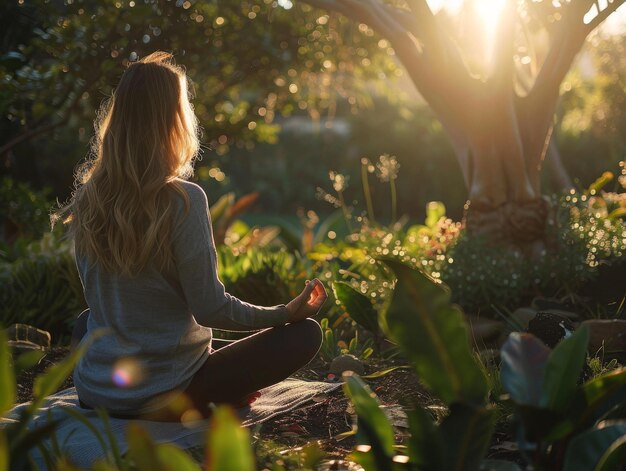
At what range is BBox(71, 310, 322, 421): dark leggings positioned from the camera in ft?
9.39

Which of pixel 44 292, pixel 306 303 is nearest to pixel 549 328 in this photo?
pixel 306 303

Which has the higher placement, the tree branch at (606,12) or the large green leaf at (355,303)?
the tree branch at (606,12)

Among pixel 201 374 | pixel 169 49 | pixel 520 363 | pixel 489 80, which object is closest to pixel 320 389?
pixel 201 374

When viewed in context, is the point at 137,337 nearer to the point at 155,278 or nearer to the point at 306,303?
the point at 155,278

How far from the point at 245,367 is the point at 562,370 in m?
1.36

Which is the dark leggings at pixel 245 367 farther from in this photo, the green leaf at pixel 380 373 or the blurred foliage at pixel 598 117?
the blurred foliage at pixel 598 117

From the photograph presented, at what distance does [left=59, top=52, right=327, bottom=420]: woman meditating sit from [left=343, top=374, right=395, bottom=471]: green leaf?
37.0 inches

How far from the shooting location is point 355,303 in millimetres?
3807

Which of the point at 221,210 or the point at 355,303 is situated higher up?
the point at 355,303

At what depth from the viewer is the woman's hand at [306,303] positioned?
289cm

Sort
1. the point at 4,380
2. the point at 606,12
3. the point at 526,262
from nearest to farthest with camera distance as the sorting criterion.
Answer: the point at 4,380 → the point at 606,12 → the point at 526,262

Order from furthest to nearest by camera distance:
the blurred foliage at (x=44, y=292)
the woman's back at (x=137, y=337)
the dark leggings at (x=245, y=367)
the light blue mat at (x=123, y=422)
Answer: the blurred foliage at (x=44, y=292)
the dark leggings at (x=245, y=367)
the woman's back at (x=137, y=337)
the light blue mat at (x=123, y=422)

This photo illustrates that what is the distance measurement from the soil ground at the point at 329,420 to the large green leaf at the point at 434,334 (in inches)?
6.4

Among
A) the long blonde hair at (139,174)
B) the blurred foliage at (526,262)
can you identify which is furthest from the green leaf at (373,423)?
the blurred foliage at (526,262)
